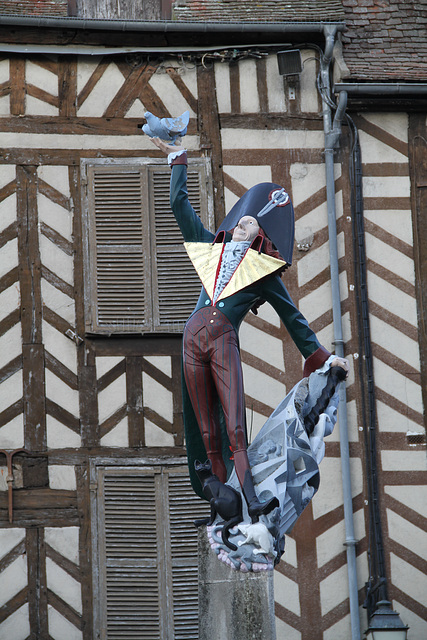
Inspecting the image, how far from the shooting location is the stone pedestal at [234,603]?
19.3 feet

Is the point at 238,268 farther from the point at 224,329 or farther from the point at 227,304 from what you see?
the point at 224,329

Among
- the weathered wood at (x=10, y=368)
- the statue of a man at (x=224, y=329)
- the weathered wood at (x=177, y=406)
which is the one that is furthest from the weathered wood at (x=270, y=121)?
the statue of a man at (x=224, y=329)

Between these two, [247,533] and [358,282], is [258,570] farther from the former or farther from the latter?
[358,282]

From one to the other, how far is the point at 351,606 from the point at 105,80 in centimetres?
496

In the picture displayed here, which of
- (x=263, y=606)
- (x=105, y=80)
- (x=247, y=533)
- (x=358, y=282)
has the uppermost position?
(x=105, y=80)

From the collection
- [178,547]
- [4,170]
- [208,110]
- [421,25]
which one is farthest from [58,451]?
[421,25]

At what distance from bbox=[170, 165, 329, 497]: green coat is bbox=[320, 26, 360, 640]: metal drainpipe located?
9.82 feet

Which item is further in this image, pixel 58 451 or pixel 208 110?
pixel 208 110

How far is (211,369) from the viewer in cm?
620

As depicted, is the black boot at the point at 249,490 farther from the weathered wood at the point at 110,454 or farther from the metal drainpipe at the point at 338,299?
the weathered wood at the point at 110,454

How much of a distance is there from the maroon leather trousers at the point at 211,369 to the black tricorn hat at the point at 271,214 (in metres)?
0.56

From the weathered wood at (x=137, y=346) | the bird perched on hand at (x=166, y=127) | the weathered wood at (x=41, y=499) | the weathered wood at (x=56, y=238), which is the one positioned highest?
the bird perched on hand at (x=166, y=127)

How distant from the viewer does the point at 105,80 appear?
406 inches

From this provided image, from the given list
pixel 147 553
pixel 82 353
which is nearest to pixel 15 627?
pixel 147 553
